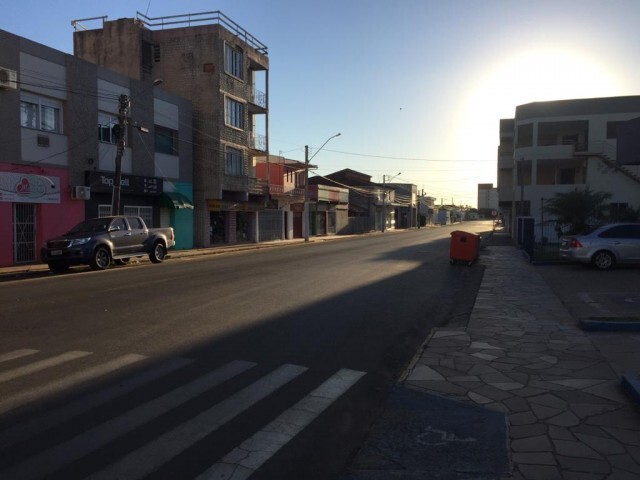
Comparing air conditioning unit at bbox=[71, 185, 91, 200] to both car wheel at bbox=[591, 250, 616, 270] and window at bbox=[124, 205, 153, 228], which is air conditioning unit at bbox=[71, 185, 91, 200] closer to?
window at bbox=[124, 205, 153, 228]

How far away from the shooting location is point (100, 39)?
106ft

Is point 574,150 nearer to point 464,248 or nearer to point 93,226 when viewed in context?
point 464,248

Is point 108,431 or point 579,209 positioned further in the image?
point 579,209

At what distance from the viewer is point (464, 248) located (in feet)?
66.3

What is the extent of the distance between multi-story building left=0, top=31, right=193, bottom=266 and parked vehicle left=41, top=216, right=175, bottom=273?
3627 mm

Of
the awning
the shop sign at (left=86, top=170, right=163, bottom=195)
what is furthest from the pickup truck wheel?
the awning

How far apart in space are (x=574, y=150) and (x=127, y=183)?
3092cm

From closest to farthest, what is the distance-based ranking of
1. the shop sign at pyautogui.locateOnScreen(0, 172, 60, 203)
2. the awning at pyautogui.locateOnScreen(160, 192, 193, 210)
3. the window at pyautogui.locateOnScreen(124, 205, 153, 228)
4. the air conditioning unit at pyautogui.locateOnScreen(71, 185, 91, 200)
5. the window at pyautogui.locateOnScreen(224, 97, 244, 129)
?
1. the shop sign at pyautogui.locateOnScreen(0, 172, 60, 203)
2. the air conditioning unit at pyautogui.locateOnScreen(71, 185, 91, 200)
3. the window at pyautogui.locateOnScreen(124, 205, 153, 228)
4. the awning at pyautogui.locateOnScreen(160, 192, 193, 210)
5. the window at pyautogui.locateOnScreen(224, 97, 244, 129)

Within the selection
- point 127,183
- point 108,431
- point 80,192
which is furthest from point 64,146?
point 108,431

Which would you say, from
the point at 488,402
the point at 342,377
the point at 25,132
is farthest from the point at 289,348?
the point at 25,132

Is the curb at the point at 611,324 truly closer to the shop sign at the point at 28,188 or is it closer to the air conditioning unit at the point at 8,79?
the shop sign at the point at 28,188

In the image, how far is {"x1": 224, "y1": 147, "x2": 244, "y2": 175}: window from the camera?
33744 millimetres

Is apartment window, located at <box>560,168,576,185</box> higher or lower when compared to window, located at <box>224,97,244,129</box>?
lower

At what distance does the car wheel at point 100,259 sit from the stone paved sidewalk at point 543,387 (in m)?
12.8
